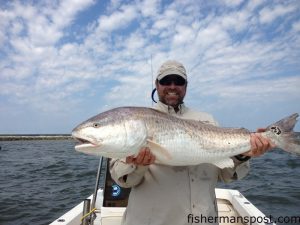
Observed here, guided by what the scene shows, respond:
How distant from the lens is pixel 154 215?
3.53 metres

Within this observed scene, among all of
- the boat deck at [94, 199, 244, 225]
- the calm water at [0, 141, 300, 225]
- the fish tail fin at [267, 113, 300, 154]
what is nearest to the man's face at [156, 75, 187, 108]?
A: the fish tail fin at [267, 113, 300, 154]

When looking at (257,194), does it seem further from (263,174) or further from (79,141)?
(79,141)

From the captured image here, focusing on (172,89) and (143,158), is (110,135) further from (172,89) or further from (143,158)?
(172,89)

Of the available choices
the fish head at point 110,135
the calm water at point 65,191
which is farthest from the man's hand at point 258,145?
the calm water at point 65,191

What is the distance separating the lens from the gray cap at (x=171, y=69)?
158 inches

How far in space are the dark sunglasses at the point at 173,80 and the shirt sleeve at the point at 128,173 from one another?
44.1 inches

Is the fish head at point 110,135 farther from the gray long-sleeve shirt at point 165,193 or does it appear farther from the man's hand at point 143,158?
the gray long-sleeve shirt at point 165,193

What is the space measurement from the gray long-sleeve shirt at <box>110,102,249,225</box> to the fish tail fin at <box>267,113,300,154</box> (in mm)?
1058

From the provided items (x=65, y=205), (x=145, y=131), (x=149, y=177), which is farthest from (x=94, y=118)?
(x=65, y=205)

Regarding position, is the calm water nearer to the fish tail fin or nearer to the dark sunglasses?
the fish tail fin

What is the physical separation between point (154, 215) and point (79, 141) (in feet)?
3.65

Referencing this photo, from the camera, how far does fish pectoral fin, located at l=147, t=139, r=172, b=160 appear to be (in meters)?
3.39

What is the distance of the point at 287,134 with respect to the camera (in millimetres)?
4129

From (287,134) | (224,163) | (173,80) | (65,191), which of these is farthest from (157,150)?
(65,191)
